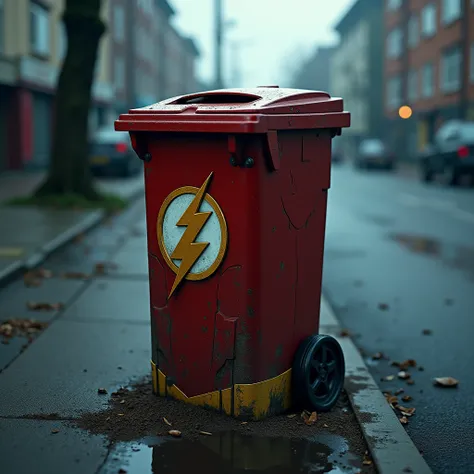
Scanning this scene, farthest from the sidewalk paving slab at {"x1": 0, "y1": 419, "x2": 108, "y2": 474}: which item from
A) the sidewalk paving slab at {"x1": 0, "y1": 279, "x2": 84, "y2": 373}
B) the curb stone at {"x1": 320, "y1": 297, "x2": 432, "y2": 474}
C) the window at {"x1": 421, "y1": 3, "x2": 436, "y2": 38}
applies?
the window at {"x1": 421, "y1": 3, "x2": 436, "y2": 38}

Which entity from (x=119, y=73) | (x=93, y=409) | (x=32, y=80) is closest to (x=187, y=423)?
(x=93, y=409)

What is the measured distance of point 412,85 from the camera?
49938 millimetres

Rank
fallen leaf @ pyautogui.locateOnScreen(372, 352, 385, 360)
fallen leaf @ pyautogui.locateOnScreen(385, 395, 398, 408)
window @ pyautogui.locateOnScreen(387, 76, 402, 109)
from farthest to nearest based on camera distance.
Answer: window @ pyautogui.locateOnScreen(387, 76, 402, 109) < fallen leaf @ pyautogui.locateOnScreen(372, 352, 385, 360) < fallen leaf @ pyautogui.locateOnScreen(385, 395, 398, 408)

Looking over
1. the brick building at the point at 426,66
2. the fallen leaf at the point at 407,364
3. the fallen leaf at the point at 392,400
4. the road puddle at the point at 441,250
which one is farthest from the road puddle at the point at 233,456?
the brick building at the point at 426,66

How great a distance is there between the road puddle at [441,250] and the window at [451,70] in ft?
95.1

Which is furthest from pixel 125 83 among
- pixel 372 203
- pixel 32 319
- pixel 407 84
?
pixel 32 319

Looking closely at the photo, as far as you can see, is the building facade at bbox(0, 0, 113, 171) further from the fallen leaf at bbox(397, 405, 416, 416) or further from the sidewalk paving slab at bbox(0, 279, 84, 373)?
the fallen leaf at bbox(397, 405, 416, 416)

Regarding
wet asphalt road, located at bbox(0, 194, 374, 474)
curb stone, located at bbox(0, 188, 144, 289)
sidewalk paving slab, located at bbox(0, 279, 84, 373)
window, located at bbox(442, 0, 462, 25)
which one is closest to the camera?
wet asphalt road, located at bbox(0, 194, 374, 474)

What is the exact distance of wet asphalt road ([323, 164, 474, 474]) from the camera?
443 centimetres

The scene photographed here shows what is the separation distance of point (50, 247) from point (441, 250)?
5182 mm

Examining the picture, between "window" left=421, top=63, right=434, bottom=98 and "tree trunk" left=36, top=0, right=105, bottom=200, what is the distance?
33408 mm

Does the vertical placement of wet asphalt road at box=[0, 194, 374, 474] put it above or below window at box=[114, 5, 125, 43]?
below

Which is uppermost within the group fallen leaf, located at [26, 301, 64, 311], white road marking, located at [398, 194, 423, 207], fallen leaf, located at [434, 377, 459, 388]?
fallen leaf, located at [26, 301, 64, 311]

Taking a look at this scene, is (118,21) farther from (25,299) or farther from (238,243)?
(238,243)
